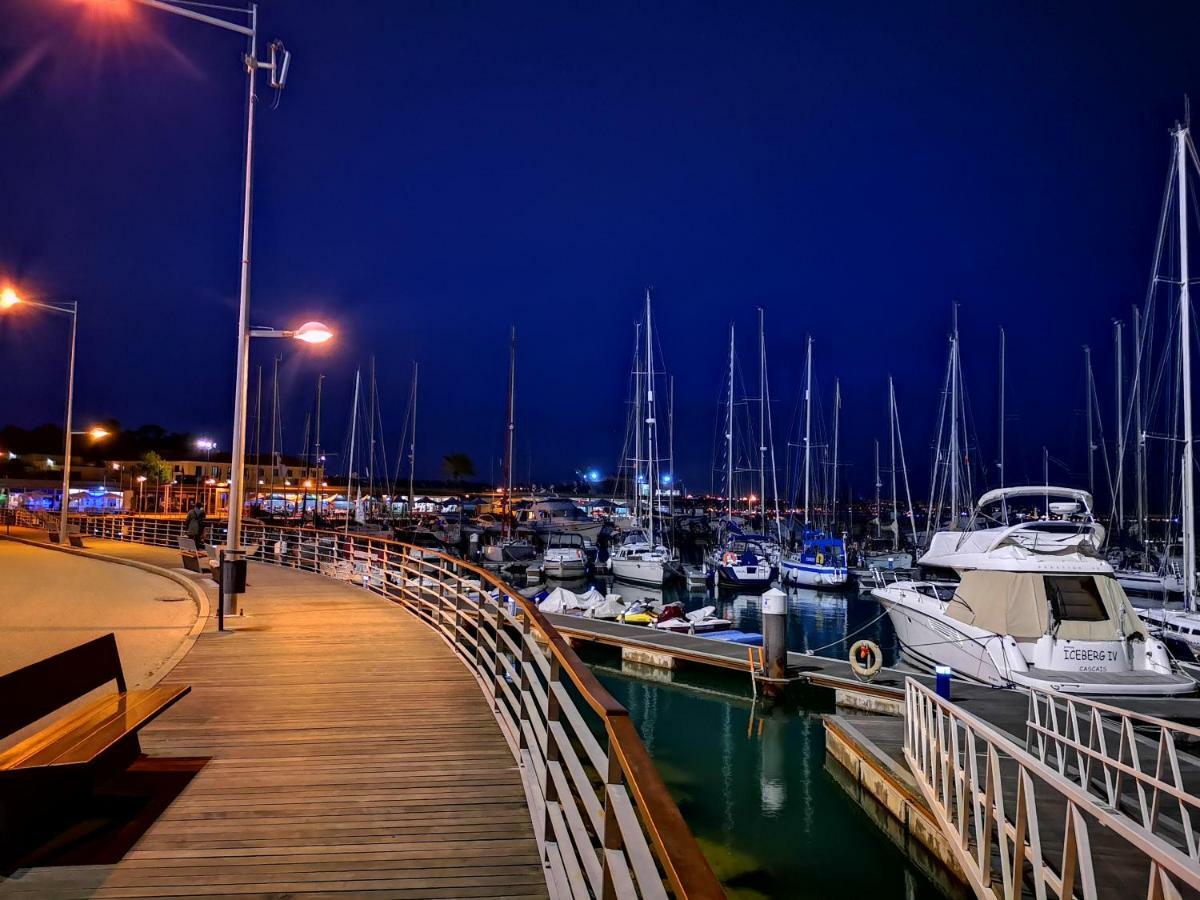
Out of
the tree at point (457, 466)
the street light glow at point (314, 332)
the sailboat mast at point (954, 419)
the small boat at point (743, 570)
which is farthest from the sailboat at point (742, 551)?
the tree at point (457, 466)

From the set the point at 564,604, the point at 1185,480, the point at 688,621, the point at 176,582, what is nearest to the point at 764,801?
the point at 688,621

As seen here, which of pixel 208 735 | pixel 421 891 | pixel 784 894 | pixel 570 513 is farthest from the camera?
pixel 570 513

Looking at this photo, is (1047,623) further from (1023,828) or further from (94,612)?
(94,612)

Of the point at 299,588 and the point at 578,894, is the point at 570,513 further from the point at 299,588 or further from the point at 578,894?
the point at 578,894

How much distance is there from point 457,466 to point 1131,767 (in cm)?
14160

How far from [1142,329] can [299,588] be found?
1452 inches

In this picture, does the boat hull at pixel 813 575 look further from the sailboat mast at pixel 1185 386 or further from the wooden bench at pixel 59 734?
the wooden bench at pixel 59 734

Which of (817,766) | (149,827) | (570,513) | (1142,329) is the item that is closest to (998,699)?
(817,766)

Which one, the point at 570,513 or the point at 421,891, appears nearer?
the point at 421,891

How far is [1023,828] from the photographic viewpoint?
4438mm

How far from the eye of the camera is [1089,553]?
51.0 ft

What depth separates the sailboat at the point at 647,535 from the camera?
38.7 m

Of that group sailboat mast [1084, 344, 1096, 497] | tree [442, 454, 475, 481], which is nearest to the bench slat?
sailboat mast [1084, 344, 1096, 497]

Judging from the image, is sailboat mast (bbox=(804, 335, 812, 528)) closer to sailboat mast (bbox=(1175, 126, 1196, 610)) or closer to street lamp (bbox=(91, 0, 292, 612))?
sailboat mast (bbox=(1175, 126, 1196, 610))
